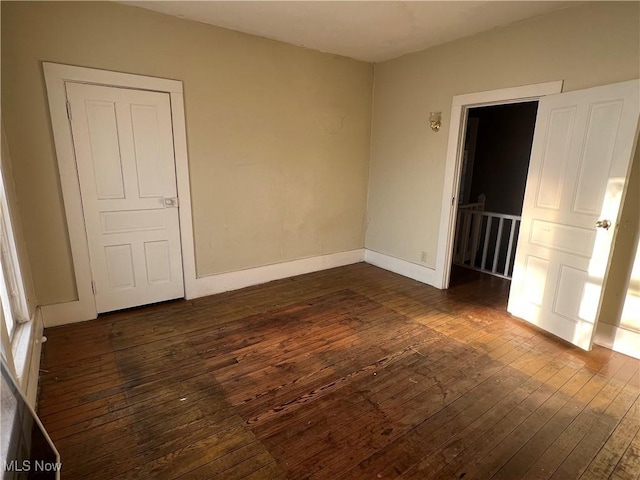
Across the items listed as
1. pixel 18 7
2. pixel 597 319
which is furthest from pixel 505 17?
pixel 18 7

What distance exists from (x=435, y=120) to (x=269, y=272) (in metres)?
2.58

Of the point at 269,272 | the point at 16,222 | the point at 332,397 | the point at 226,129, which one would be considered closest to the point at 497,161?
the point at 269,272

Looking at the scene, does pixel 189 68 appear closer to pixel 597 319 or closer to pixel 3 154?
pixel 3 154

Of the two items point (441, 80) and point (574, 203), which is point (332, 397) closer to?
point (574, 203)

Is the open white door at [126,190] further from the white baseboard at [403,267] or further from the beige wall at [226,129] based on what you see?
the white baseboard at [403,267]

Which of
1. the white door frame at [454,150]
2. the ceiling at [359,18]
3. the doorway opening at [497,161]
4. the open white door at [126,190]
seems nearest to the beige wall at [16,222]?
the open white door at [126,190]

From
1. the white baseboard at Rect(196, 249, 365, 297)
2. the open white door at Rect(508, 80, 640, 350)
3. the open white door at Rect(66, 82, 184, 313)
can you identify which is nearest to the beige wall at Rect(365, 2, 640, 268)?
the open white door at Rect(508, 80, 640, 350)

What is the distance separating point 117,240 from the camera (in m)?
3.03

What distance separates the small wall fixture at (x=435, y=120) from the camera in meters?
3.66

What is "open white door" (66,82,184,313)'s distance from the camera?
2785 millimetres

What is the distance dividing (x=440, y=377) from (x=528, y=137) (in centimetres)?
490

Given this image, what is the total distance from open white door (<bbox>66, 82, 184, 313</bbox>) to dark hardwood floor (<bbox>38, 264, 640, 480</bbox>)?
34 cm

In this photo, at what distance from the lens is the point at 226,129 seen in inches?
134

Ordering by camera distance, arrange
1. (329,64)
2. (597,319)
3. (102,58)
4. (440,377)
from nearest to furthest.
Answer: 1. (440,377)
2. (597,319)
3. (102,58)
4. (329,64)
